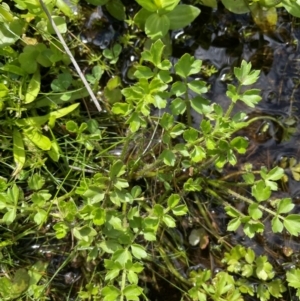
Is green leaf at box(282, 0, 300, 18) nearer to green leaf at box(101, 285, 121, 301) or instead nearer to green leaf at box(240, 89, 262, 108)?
green leaf at box(240, 89, 262, 108)

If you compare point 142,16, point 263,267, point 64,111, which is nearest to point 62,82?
point 64,111

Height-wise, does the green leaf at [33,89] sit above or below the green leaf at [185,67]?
below

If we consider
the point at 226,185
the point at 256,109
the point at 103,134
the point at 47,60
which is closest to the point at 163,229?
the point at 226,185

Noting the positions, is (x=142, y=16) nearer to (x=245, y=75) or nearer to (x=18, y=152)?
(x=245, y=75)

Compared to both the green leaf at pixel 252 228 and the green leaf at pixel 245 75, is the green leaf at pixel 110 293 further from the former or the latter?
the green leaf at pixel 245 75

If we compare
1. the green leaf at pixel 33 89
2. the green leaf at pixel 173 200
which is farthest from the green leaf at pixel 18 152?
the green leaf at pixel 173 200

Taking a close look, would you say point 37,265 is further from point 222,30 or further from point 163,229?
point 222,30

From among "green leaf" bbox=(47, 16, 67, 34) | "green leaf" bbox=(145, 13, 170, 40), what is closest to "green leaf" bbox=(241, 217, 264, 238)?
"green leaf" bbox=(145, 13, 170, 40)
